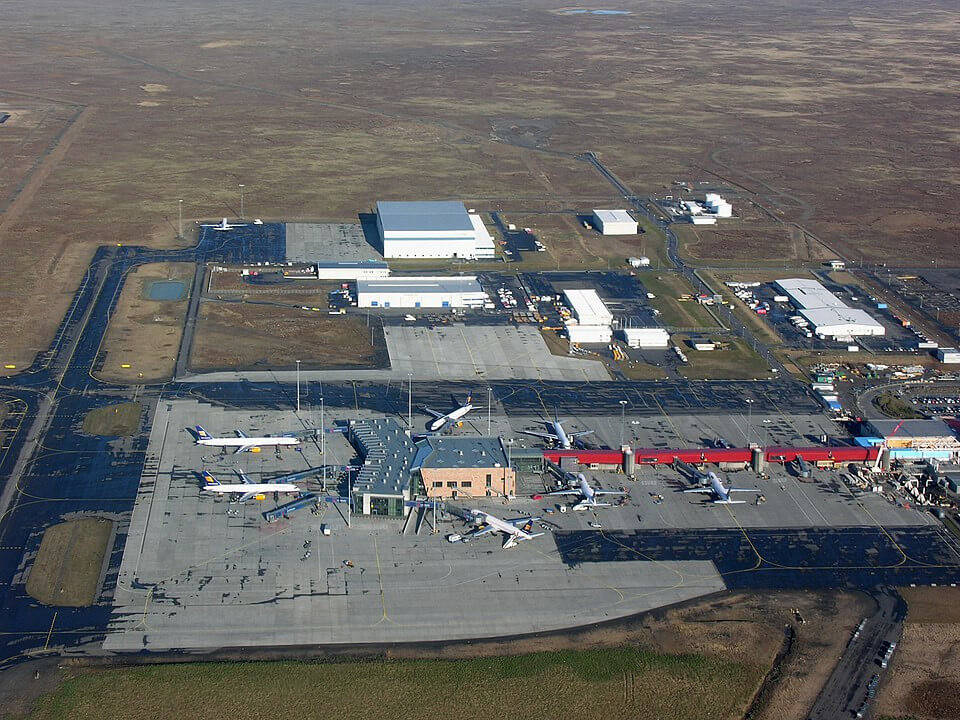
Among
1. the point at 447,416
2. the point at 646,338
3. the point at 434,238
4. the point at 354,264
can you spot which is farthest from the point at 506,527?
the point at 434,238

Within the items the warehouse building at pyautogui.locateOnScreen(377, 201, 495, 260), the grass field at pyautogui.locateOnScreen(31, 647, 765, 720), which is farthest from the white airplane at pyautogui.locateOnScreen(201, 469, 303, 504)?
the warehouse building at pyautogui.locateOnScreen(377, 201, 495, 260)

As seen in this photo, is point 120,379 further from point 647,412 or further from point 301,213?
point 301,213

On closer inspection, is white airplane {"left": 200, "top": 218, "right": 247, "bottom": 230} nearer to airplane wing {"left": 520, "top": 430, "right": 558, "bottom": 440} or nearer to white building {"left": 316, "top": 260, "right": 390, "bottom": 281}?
white building {"left": 316, "top": 260, "right": 390, "bottom": 281}

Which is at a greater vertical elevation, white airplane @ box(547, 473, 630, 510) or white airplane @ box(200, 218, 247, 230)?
white airplane @ box(547, 473, 630, 510)

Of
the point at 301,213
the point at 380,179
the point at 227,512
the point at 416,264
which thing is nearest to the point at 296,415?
the point at 227,512

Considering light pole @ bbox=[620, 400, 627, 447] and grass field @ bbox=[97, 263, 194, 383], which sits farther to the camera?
grass field @ bbox=[97, 263, 194, 383]

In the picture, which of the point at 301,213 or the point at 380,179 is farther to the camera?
the point at 380,179
